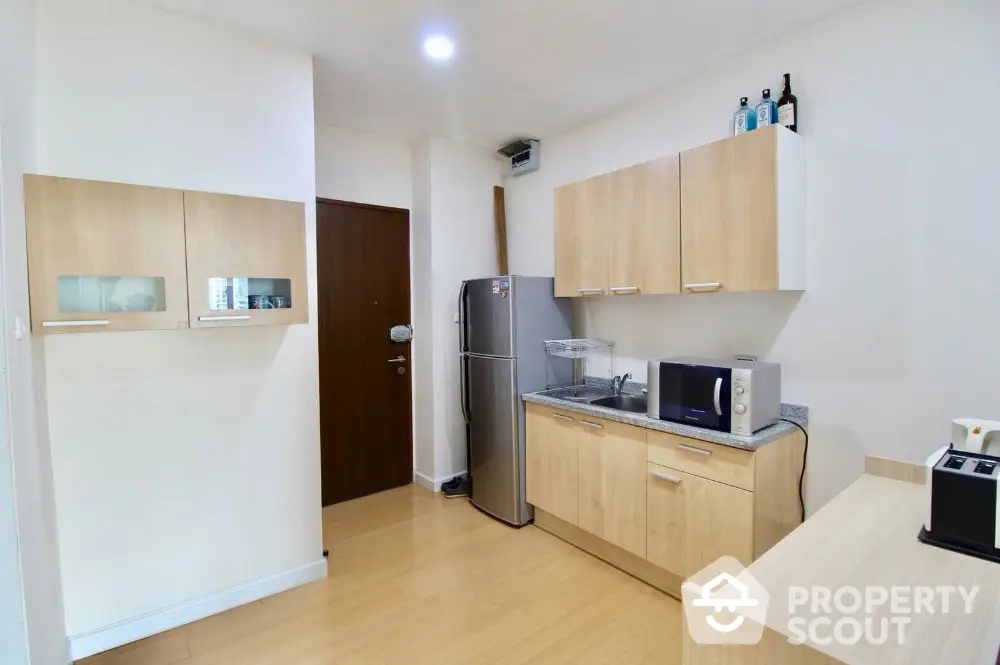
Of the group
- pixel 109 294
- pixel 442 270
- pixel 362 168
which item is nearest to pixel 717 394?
pixel 442 270

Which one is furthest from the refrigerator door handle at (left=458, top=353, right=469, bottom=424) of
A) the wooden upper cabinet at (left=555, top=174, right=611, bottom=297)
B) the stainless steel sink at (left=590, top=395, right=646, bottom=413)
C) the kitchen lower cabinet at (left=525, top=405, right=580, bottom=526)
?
the stainless steel sink at (left=590, top=395, right=646, bottom=413)

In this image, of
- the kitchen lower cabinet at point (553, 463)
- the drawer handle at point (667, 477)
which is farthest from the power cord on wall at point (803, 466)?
the kitchen lower cabinet at point (553, 463)

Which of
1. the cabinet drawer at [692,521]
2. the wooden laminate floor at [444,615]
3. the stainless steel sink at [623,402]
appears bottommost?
the wooden laminate floor at [444,615]

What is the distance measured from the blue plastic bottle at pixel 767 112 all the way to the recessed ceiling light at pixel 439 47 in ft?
5.33

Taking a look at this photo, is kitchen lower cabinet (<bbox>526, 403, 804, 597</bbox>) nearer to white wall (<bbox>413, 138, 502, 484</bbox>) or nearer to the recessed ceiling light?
white wall (<bbox>413, 138, 502, 484</bbox>)

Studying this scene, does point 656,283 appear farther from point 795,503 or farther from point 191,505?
point 191,505

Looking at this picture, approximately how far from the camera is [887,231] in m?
2.21

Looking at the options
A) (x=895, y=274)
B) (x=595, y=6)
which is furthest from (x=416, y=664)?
(x=595, y=6)

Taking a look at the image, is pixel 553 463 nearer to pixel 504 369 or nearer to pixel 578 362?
pixel 504 369

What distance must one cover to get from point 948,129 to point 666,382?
1574 millimetres

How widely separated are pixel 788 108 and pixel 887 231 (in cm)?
77

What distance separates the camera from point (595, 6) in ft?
7.38

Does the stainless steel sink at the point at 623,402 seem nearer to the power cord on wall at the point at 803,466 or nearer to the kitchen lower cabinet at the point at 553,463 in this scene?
the kitchen lower cabinet at the point at 553,463

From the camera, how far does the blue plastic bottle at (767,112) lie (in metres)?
2.49
